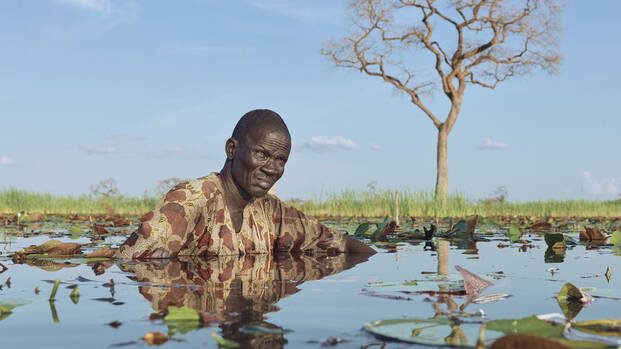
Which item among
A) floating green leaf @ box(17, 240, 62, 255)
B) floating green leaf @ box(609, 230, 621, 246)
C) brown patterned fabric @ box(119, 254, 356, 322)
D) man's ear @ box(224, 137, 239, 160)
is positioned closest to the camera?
brown patterned fabric @ box(119, 254, 356, 322)

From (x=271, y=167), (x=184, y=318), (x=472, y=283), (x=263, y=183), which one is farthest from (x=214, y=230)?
(x=184, y=318)

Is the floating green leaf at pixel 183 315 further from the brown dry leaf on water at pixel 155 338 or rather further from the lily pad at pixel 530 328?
the lily pad at pixel 530 328

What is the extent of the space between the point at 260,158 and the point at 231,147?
0.33 m

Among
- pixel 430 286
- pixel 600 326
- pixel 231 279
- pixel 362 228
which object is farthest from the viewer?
pixel 362 228

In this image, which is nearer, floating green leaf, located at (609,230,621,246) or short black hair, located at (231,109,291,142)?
short black hair, located at (231,109,291,142)

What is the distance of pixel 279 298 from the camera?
291 centimetres

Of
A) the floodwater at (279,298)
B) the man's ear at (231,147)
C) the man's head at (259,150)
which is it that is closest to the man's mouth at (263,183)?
the man's head at (259,150)

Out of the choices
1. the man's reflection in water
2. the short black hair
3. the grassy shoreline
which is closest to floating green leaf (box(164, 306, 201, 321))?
the man's reflection in water

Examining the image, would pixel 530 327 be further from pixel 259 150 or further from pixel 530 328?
pixel 259 150

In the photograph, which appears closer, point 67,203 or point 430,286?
point 430,286

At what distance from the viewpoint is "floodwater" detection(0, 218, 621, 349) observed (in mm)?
2033

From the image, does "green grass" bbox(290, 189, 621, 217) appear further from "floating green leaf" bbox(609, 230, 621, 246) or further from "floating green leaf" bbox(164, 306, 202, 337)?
"floating green leaf" bbox(164, 306, 202, 337)

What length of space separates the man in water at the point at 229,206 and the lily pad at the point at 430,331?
9.24ft

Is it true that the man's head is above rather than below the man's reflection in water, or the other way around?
above
